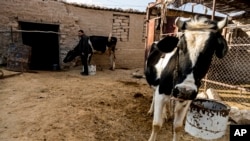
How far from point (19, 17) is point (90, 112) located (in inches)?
287

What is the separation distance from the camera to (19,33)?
966cm

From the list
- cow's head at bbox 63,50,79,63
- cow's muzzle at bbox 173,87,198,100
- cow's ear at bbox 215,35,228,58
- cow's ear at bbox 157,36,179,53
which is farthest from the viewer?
cow's head at bbox 63,50,79,63

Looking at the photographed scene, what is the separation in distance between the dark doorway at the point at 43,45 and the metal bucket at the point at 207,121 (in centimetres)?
871

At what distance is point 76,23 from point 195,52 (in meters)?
9.37

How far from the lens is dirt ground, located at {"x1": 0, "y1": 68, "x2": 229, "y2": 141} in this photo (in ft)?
11.7

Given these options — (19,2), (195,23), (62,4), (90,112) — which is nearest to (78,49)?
(62,4)

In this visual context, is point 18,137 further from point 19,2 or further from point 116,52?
point 116,52

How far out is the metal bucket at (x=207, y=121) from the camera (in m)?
3.54

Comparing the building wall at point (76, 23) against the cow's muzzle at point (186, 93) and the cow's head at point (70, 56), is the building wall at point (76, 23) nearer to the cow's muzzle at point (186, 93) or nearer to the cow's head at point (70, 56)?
the cow's head at point (70, 56)

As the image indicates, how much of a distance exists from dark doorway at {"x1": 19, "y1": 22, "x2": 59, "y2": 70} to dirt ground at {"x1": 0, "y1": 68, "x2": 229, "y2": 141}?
4.58m

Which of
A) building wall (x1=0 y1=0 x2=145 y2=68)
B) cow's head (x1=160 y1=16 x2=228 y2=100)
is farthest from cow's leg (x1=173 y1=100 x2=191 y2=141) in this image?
building wall (x1=0 y1=0 x2=145 y2=68)

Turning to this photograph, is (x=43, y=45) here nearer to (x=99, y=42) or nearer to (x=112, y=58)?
(x=99, y=42)

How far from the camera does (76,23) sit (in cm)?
1107

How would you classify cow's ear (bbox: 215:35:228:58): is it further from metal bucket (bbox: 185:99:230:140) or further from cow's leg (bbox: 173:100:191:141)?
metal bucket (bbox: 185:99:230:140)
